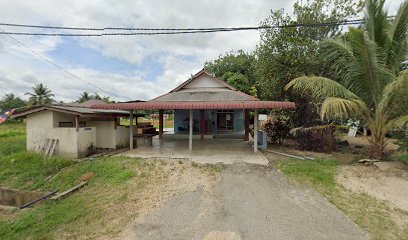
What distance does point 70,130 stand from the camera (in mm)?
9336

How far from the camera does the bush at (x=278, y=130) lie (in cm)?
1149

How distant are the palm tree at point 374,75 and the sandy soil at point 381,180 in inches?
35.6

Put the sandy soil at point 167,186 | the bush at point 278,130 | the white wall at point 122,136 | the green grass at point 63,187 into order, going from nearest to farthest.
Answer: the green grass at point 63,187 < the sandy soil at point 167,186 < the white wall at point 122,136 < the bush at point 278,130

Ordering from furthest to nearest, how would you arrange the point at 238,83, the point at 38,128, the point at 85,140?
the point at 238,83
the point at 38,128
the point at 85,140

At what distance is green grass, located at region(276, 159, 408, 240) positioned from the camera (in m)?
3.91

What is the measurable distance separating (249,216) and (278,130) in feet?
26.1

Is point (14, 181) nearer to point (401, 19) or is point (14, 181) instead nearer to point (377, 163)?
point (377, 163)

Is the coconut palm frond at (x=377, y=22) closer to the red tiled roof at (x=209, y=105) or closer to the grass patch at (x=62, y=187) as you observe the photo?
the red tiled roof at (x=209, y=105)

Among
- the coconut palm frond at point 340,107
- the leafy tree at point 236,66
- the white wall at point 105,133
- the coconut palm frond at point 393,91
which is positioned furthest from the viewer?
the leafy tree at point 236,66

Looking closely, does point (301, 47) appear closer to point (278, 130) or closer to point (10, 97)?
point (278, 130)

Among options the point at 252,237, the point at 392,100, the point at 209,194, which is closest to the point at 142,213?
the point at 209,194

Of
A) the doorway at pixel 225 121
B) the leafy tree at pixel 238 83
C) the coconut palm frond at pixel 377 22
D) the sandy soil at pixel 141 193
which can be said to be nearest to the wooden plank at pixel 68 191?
the sandy soil at pixel 141 193

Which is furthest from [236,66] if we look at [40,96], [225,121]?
[40,96]

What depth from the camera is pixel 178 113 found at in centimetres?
1596
